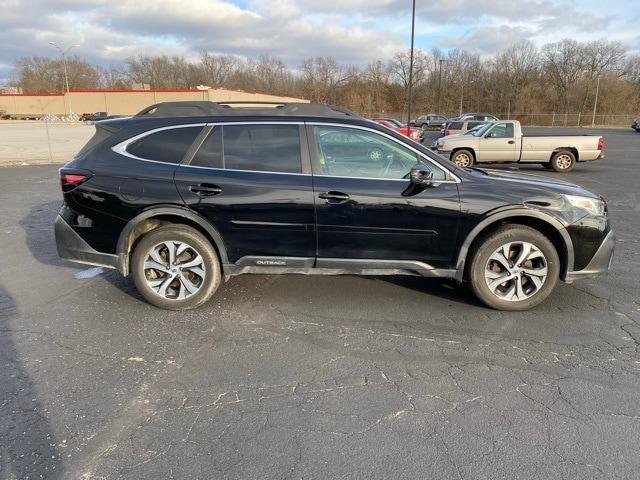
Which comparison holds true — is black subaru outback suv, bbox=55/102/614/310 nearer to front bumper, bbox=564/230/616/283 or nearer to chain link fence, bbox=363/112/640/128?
front bumper, bbox=564/230/616/283

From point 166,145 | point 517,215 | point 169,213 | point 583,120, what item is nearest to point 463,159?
point 517,215

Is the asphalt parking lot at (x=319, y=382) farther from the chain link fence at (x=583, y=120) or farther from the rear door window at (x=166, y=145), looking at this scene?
the chain link fence at (x=583, y=120)

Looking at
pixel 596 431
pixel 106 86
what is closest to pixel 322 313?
pixel 596 431

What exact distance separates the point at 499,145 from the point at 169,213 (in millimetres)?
13739

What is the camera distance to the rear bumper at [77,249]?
4395mm

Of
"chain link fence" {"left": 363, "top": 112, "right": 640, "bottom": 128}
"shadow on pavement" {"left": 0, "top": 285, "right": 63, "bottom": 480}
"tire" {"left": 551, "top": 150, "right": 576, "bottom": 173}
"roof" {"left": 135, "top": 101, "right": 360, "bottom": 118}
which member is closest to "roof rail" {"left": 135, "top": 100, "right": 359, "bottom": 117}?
"roof" {"left": 135, "top": 101, "right": 360, "bottom": 118}

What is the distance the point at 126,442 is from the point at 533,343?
3013 millimetres

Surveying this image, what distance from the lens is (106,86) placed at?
112m

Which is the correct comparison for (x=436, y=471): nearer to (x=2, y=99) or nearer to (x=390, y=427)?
(x=390, y=427)

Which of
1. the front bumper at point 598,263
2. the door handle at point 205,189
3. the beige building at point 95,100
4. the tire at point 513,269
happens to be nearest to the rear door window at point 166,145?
the door handle at point 205,189

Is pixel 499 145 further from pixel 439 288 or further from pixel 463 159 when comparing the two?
pixel 439 288

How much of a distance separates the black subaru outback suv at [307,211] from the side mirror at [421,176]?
2cm

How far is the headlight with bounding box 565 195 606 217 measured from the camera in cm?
420

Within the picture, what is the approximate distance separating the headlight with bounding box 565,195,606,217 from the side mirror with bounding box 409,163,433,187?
1279mm
